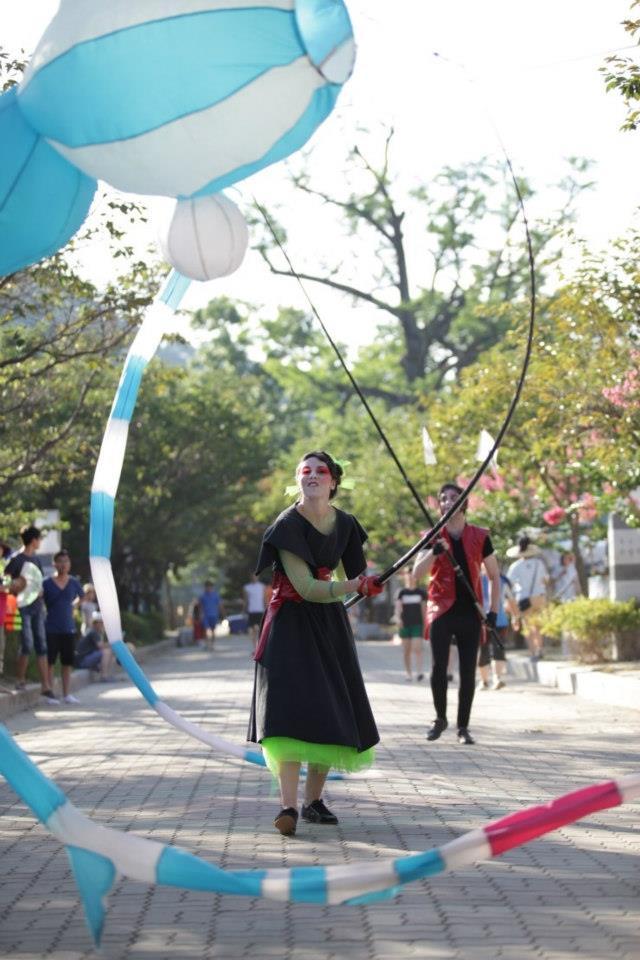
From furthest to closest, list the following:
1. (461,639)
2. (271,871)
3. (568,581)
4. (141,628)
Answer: (141,628), (568,581), (461,639), (271,871)

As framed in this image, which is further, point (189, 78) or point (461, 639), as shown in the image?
point (461, 639)

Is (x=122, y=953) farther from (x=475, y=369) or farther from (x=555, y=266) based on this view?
(x=475, y=369)

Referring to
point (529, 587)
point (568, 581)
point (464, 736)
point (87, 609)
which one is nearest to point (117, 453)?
point (464, 736)

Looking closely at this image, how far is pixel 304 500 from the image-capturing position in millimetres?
9102

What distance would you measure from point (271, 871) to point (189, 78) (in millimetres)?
2731

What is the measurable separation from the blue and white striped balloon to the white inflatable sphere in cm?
52

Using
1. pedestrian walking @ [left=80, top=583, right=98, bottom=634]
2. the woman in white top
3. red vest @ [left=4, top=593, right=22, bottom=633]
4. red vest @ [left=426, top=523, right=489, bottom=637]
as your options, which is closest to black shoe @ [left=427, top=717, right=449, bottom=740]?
red vest @ [left=426, top=523, right=489, bottom=637]

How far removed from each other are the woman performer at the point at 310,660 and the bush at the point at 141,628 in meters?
32.1

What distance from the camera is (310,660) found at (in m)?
8.89

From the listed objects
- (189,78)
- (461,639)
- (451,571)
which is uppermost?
(189,78)

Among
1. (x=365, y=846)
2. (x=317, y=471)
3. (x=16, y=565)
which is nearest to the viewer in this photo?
(x=365, y=846)

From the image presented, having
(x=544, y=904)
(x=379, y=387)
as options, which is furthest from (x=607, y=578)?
(x=379, y=387)

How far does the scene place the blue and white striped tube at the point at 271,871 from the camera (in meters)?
5.76

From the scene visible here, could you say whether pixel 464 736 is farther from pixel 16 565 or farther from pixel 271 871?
pixel 271 871
